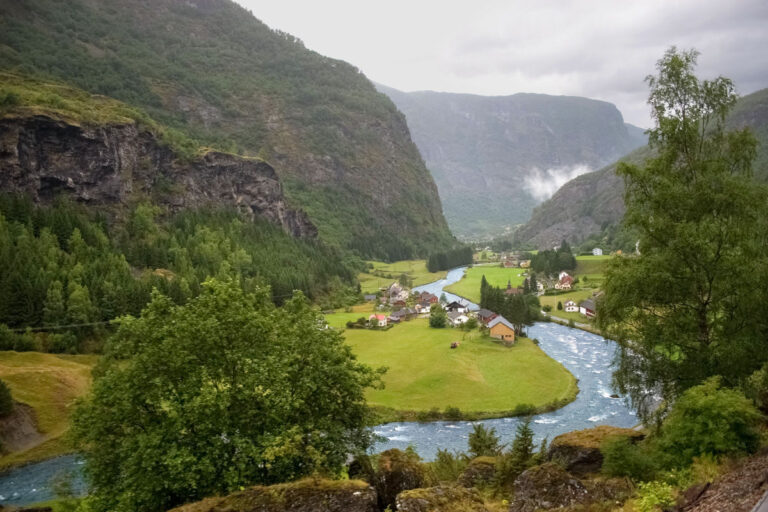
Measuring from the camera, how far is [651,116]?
24.1m

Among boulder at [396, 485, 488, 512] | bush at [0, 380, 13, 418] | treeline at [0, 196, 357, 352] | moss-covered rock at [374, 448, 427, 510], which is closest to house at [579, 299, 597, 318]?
treeline at [0, 196, 357, 352]

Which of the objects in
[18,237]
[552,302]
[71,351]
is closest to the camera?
[71,351]

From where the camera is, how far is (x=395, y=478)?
1775cm

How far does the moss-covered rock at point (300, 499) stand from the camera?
1402 centimetres

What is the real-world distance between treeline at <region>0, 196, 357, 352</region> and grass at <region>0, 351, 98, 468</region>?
5598mm

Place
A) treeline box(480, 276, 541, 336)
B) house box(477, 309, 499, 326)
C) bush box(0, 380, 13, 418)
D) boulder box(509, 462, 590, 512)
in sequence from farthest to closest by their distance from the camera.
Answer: house box(477, 309, 499, 326), treeline box(480, 276, 541, 336), bush box(0, 380, 13, 418), boulder box(509, 462, 590, 512)

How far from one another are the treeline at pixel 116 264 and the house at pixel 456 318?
3682 centimetres

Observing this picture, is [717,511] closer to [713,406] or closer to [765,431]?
[713,406]

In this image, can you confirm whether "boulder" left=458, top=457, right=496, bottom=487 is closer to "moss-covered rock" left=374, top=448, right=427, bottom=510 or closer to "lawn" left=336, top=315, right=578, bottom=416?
"moss-covered rock" left=374, top=448, right=427, bottom=510

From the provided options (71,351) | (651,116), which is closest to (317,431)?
(651,116)

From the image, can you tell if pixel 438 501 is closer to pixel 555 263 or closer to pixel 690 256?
pixel 690 256

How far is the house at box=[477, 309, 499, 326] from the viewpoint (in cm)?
10079

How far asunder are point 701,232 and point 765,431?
25.7ft

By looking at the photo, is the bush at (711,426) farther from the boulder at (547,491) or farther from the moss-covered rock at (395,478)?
the moss-covered rock at (395,478)
